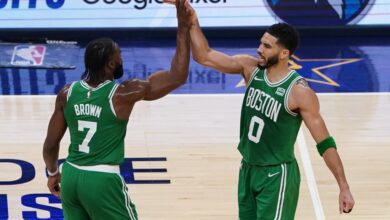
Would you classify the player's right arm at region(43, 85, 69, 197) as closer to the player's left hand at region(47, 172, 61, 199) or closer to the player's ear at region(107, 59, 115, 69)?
the player's left hand at region(47, 172, 61, 199)

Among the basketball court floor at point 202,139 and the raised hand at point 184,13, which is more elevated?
the raised hand at point 184,13

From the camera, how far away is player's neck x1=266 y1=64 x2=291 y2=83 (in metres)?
4.71

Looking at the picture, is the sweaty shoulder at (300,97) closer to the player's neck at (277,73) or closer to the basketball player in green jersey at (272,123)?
the basketball player in green jersey at (272,123)

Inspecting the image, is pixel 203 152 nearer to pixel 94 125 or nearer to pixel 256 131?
pixel 256 131

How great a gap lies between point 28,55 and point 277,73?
6815 millimetres

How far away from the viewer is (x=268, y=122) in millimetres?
4723

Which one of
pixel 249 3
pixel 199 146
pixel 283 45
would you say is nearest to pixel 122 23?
pixel 249 3

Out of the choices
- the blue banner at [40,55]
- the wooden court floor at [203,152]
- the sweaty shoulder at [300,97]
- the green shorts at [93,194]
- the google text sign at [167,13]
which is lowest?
the blue banner at [40,55]

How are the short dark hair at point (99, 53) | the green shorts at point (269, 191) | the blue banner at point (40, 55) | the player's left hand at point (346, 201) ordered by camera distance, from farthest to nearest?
the blue banner at point (40, 55) → the green shorts at point (269, 191) → the player's left hand at point (346, 201) → the short dark hair at point (99, 53)

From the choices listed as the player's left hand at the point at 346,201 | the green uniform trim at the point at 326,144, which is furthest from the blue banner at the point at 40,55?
the player's left hand at the point at 346,201

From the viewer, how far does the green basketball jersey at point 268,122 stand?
15.3 feet

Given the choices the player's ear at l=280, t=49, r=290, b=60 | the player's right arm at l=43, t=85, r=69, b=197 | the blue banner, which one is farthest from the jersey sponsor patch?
the blue banner

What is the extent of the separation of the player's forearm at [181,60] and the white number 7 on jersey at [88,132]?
1.74ft

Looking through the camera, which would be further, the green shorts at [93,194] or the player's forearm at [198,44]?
the player's forearm at [198,44]
